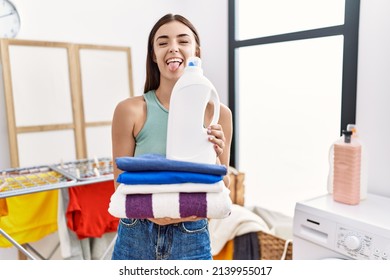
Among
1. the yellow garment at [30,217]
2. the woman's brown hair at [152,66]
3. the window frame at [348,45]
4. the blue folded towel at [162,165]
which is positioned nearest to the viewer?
the blue folded towel at [162,165]

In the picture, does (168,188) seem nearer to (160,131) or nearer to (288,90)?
(160,131)

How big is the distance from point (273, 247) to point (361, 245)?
448 millimetres

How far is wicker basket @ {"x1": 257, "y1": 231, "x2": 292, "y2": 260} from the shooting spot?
1293mm

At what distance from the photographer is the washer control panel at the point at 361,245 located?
867 mm

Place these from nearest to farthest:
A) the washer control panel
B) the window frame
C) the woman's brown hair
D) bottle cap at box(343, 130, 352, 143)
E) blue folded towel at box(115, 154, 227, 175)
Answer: blue folded towel at box(115, 154, 227, 175) → the woman's brown hair → the washer control panel → bottle cap at box(343, 130, 352, 143) → the window frame

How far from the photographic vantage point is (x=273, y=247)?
1305 millimetres

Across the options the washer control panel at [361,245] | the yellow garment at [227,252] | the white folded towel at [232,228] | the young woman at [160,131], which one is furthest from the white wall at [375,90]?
the young woman at [160,131]

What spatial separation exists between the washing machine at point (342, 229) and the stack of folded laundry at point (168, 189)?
60cm

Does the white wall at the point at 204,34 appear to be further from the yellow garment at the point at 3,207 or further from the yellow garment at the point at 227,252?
the yellow garment at the point at 227,252

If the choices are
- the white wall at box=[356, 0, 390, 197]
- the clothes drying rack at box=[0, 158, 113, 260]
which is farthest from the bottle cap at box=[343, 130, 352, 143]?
the clothes drying rack at box=[0, 158, 113, 260]

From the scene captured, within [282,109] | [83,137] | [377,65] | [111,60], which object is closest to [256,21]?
[282,109]

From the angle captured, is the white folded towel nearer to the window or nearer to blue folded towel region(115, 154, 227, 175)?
the window

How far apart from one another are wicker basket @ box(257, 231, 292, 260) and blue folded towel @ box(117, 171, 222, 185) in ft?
3.03
